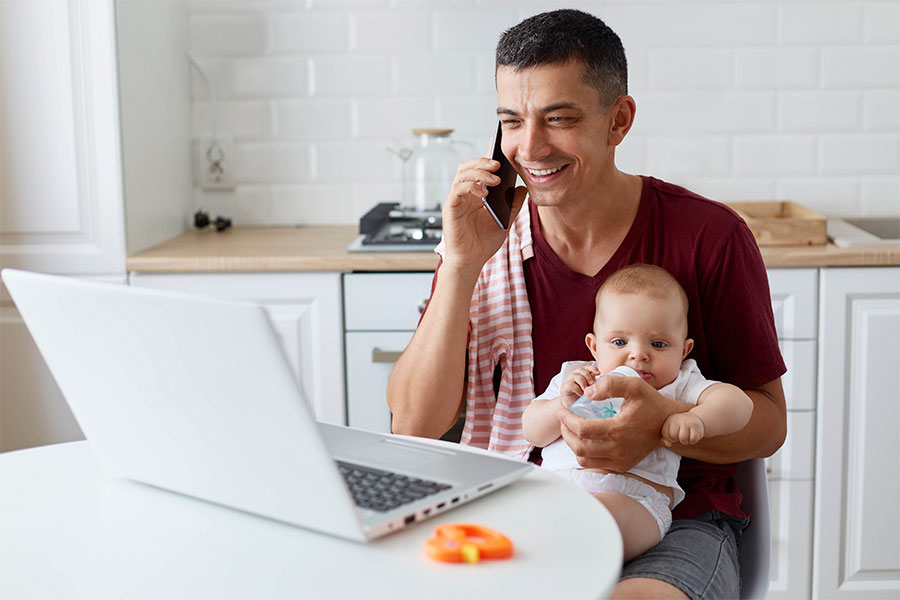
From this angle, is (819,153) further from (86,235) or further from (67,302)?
(67,302)

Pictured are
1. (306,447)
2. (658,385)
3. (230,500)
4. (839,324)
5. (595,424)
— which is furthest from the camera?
(839,324)

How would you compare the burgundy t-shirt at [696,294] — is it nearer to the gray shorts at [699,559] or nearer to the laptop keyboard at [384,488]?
the gray shorts at [699,559]

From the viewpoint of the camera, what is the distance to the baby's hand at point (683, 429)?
132cm

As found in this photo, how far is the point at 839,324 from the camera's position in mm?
2344

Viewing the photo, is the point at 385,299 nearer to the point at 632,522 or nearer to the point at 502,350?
the point at 502,350

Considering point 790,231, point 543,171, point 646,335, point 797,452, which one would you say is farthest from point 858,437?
point 543,171

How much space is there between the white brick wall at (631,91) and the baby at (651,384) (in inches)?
59.4

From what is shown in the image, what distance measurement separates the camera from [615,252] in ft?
5.23

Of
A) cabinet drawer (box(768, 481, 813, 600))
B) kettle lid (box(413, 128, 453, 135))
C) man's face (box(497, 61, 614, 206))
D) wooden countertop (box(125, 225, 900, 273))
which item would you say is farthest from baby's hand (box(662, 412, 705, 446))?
kettle lid (box(413, 128, 453, 135))

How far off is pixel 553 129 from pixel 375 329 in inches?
39.6

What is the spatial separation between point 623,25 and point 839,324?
1.06 meters

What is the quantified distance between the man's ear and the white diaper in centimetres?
54

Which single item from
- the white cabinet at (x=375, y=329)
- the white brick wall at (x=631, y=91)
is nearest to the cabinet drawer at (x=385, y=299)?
the white cabinet at (x=375, y=329)

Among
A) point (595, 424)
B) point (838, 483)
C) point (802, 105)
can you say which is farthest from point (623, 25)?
point (595, 424)
